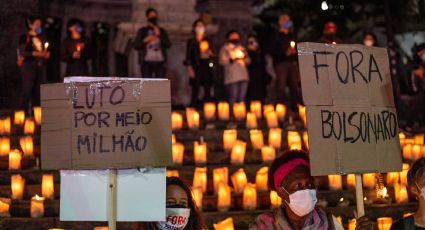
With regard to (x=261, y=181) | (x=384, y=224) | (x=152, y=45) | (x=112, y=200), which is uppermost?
(x=152, y=45)

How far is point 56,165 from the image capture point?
14.4ft

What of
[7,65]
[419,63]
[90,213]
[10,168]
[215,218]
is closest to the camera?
[90,213]

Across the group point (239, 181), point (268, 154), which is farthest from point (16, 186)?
point (268, 154)

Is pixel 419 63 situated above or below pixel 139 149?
above

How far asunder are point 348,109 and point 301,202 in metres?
0.66

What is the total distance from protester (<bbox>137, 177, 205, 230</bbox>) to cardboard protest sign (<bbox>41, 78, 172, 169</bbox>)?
0.85 ft

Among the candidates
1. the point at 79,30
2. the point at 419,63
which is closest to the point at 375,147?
the point at 419,63

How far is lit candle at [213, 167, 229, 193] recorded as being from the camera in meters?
7.81

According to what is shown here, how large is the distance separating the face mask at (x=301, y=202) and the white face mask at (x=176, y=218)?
2.05 ft

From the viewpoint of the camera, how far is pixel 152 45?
11.2m

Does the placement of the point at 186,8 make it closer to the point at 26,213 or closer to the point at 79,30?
the point at 79,30

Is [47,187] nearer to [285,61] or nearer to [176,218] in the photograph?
[176,218]

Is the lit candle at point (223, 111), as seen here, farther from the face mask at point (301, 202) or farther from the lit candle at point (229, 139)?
the face mask at point (301, 202)

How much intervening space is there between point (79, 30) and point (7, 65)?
196 centimetres
